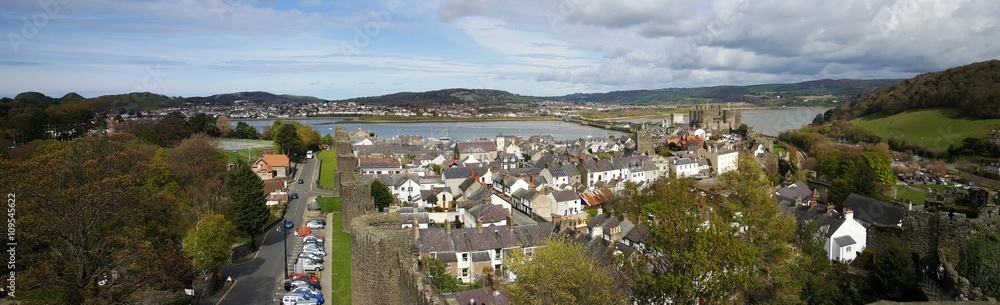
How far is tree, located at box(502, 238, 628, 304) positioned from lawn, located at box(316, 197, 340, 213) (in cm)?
2256

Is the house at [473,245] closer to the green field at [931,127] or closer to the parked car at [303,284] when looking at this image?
the parked car at [303,284]

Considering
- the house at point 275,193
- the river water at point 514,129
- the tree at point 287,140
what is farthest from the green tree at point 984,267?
the river water at point 514,129

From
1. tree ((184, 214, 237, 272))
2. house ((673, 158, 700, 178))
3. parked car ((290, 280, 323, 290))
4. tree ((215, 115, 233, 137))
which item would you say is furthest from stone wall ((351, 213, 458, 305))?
tree ((215, 115, 233, 137))

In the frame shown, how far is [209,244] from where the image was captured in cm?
1816

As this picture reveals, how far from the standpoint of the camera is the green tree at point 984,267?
10953 mm

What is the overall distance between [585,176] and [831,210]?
1998cm

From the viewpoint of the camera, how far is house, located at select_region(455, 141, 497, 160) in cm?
5597

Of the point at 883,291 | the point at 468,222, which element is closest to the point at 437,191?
the point at 468,222

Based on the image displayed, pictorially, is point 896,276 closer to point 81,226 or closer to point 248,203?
point 81,226

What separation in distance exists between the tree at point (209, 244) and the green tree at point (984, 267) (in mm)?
18658

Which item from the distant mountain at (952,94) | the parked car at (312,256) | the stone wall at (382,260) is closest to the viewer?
the stone wall at (382,260)

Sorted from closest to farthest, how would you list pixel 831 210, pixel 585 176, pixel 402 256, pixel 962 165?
pixel 402 256 → pixel 831 210 → pixel 585 176 → pixel 962 165

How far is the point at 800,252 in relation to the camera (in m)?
15.7

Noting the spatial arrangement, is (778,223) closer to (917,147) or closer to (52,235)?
(52,235)
